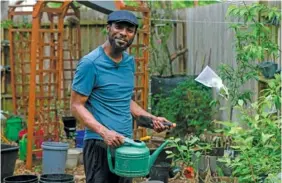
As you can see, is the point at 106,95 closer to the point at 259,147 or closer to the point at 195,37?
the point at 259,147

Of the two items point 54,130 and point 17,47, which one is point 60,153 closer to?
point 54,130

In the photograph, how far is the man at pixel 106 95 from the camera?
312 cm

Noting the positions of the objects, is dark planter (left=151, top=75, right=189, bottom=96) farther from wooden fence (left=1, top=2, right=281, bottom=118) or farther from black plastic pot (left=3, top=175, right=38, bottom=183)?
black plastic pot (left=3, top=175, right=38, bottom=183)

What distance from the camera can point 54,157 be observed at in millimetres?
5930

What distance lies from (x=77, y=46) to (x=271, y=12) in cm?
516

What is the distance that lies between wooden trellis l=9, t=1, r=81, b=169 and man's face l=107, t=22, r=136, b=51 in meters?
3.21

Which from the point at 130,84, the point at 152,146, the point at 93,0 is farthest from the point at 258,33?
the point at 93,0

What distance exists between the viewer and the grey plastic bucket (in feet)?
19.4

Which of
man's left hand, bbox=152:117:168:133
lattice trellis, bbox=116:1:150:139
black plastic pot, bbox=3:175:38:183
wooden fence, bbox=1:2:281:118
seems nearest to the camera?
man's left hand, bbox=152:117:168:133

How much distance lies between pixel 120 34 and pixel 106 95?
0.36 meters

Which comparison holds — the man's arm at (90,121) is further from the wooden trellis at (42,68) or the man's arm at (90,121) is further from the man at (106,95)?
the wooden trellis at (42,68)

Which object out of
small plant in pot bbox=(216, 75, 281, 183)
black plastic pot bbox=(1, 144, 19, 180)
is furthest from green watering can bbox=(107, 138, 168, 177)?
black plastic pot bbox=(1, 144, 19, 180)

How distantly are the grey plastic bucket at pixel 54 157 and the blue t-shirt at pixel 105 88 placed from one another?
2.72 metres

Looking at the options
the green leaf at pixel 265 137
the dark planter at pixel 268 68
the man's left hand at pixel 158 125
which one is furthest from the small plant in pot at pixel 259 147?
the dark planter at pixel 268 68
